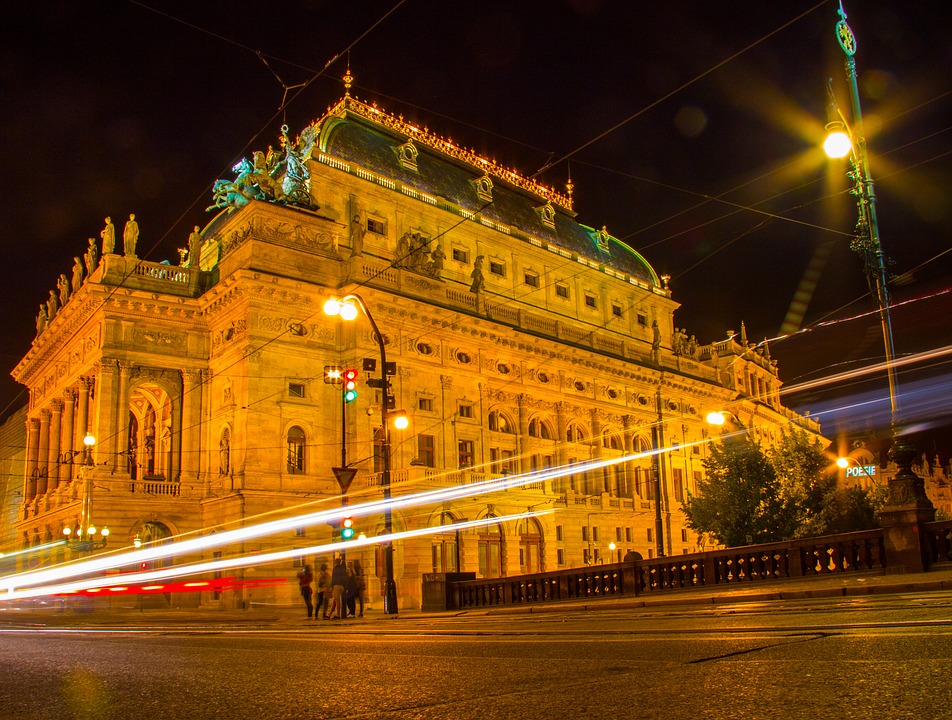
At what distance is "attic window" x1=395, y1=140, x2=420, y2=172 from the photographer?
1852 inches

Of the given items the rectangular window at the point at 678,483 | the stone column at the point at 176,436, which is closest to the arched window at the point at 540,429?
the rectangular window at the point at 678,483

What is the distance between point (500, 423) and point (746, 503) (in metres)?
13.8

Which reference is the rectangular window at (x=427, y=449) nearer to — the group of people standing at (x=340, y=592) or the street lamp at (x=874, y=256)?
the group of people standing at (x=340, y=592)

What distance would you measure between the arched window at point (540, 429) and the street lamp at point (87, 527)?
21.7 m

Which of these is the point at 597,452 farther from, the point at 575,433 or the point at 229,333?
the point at 229,333

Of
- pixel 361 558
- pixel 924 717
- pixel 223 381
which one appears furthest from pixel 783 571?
pixel 223 381

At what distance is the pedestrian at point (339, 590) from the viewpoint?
73.5ft

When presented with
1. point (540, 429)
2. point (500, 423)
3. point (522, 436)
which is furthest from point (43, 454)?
point (540, 429)

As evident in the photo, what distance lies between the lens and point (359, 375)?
3709 centimetres

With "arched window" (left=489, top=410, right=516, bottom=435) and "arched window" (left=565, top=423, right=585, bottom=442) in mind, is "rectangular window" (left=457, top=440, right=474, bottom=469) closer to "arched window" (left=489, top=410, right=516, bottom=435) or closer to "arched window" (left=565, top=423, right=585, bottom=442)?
"arched window" (left=489, top=410, right=516, bottom=435)

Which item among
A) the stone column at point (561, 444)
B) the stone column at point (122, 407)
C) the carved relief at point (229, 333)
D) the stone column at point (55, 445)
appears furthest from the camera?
the stone column at point (561, 444)

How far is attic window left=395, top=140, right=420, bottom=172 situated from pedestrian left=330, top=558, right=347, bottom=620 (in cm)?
2857

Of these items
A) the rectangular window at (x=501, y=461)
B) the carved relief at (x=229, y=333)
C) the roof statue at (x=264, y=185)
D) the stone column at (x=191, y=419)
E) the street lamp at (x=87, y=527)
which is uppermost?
the roof statue at (x=264, y=185)

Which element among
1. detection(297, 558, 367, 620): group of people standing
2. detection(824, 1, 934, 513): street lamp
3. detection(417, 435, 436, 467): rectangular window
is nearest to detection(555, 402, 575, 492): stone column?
detection(417, 435, 436, 467): rectangular window
